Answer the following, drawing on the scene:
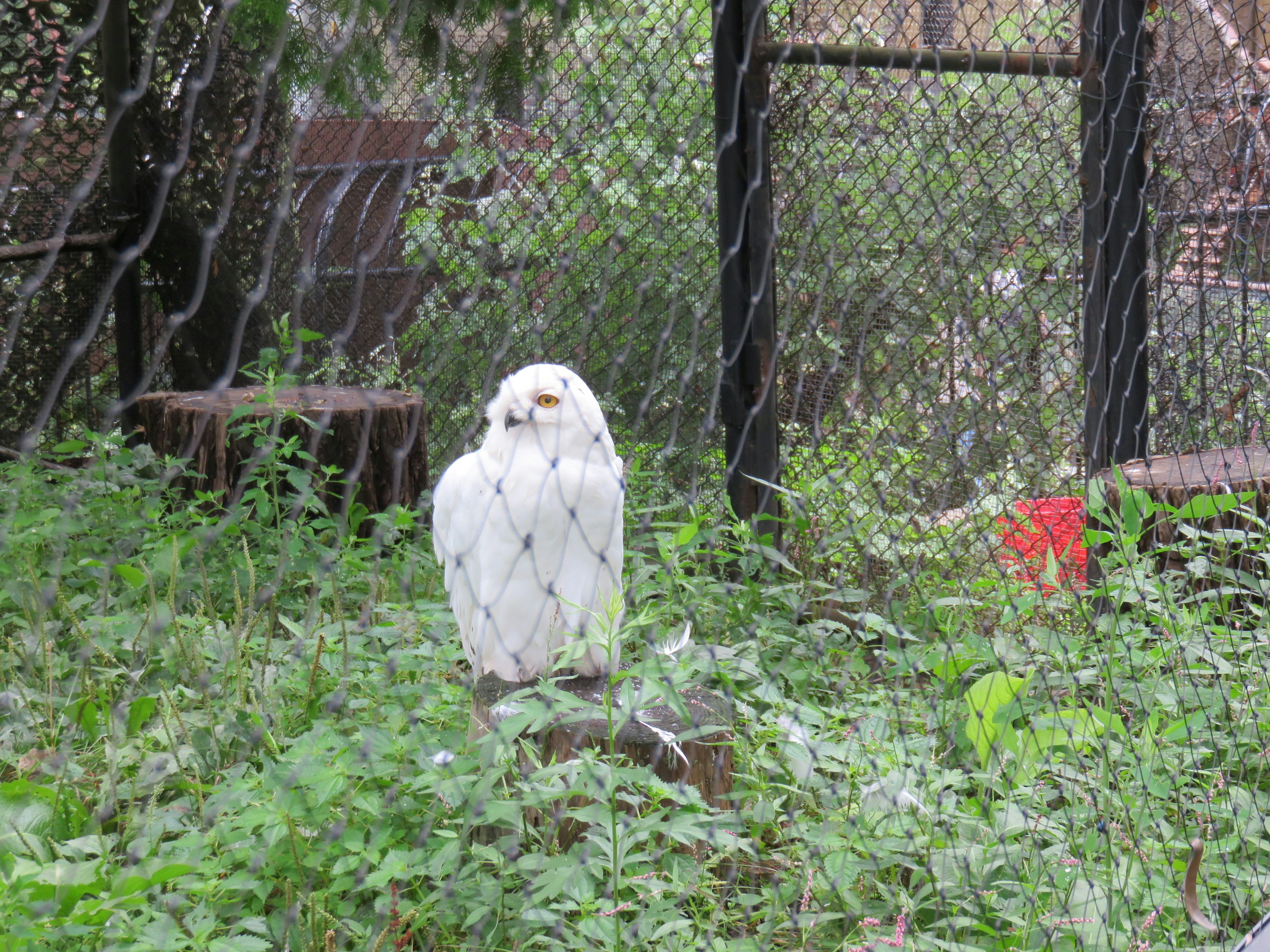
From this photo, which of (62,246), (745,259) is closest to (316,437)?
(62,246)

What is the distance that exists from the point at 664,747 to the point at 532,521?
56 centimetres

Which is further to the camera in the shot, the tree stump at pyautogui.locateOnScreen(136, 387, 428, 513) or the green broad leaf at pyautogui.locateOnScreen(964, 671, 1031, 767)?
the tree stump at pyautogui.locateOnScreen(136, 387, 428, 513)

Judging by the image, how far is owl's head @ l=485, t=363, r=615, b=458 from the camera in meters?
2.13

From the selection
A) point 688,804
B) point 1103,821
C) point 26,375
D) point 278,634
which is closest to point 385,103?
point 26,375

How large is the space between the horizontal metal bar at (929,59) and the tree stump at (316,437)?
5.16 feet

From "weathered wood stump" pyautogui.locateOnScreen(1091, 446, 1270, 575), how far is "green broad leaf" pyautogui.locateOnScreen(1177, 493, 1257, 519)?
44 cm

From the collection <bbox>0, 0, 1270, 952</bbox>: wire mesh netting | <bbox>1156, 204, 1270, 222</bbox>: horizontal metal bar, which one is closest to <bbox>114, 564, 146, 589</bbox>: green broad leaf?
<bbox>0, 0, 1270, 952</bbox>: wire mesh netting

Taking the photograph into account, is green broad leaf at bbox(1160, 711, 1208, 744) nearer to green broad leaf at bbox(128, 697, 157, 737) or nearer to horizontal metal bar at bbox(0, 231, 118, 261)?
green broad leaf at bbox(128, 697, 157, 737)

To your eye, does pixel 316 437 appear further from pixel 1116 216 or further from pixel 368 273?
pixel 1116 216

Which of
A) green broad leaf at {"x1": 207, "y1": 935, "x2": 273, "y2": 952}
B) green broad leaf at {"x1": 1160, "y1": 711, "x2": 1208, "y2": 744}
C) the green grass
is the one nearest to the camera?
green broad leaf at {"x1": 207, "y1": 935, "x2": 273, "y2": 952}

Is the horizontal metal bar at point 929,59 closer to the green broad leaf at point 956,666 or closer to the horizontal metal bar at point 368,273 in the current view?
the green broad leaf at point 956,666

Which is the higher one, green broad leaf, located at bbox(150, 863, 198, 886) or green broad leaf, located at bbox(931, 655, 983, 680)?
green broad leaf, located at bbox(150, 863, 198, 886)

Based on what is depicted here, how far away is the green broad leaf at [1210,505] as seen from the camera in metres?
2.04

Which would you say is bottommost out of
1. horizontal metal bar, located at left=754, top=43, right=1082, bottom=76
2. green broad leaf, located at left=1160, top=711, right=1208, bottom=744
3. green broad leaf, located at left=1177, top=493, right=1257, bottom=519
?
green broad leaf, located at left=1160, top=711, right=1208, bottom=744
